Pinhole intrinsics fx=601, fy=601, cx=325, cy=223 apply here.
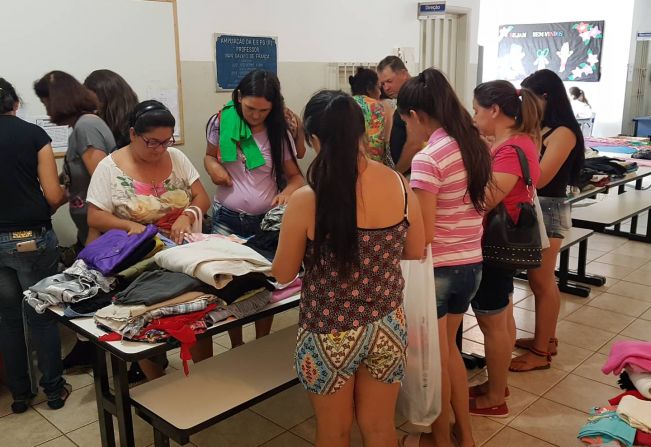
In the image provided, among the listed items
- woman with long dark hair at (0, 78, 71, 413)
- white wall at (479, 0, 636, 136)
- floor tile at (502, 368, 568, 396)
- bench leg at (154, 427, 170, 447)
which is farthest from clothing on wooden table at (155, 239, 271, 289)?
white wall at (479, 0, 636, 136)

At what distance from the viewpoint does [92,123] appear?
2.87m

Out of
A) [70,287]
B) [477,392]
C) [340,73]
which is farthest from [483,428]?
[340,73]

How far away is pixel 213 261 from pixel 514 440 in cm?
157

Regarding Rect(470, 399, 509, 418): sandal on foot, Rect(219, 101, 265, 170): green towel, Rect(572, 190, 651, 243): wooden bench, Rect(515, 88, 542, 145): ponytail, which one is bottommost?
Rect(470, 399, 509, 418): sandal on foot

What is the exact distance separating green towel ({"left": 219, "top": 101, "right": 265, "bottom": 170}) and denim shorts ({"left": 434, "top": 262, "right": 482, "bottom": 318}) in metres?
1.05

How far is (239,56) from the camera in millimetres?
4125

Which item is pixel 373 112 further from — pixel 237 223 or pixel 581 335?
pixel 581 335

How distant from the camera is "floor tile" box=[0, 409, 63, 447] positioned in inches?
104

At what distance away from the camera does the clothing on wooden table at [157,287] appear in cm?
190

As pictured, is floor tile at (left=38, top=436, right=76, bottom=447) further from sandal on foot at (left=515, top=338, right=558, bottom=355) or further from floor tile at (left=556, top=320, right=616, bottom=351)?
floor tile at (left=556, top=320, right=616, bottom=351)

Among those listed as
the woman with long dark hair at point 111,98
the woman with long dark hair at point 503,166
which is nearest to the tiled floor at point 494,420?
the woman with long dark hair at point 503,166

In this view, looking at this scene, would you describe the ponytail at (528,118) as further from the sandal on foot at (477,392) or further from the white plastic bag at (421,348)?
the sandal on foot at (477,392)

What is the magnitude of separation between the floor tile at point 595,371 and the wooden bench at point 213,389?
5.66ft

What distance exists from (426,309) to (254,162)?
111 centimetres
